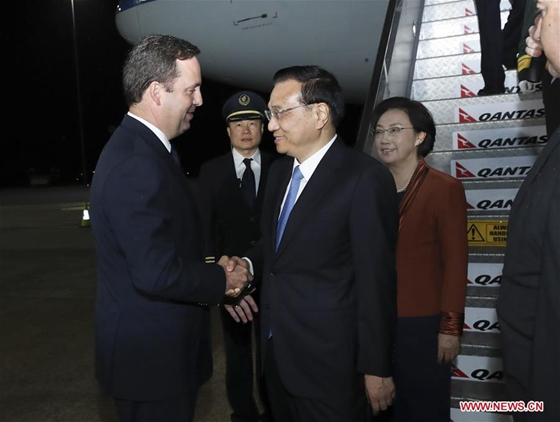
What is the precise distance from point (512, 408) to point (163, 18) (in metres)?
7.83

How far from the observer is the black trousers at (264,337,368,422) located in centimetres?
176

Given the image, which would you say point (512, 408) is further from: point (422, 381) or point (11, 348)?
point (11, 348)

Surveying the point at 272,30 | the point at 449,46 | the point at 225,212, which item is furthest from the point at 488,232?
the point at 272,30

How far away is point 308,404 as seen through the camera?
1.79 metres

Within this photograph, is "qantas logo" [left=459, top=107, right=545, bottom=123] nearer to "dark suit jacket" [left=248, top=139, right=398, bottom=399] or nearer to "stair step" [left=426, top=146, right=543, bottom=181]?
"stair step" [left=426, top=146, right=543, bottom=181]

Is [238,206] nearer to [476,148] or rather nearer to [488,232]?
[488,232]

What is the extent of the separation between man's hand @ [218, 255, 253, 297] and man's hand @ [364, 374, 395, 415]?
587mm

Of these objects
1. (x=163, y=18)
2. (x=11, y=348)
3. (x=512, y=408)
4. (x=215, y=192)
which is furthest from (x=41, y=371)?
(x=163, y=18)

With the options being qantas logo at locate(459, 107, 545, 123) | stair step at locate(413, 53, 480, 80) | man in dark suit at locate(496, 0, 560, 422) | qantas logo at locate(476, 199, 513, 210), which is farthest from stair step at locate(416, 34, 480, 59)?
man in dark suit at locate(496, 0, 560, 422)

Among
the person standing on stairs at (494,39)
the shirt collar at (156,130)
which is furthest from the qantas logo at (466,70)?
the shirt collar at (156,130)

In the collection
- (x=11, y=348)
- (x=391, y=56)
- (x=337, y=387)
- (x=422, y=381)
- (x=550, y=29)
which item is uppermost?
(x=391, y=56)

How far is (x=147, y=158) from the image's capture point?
5.53 feet

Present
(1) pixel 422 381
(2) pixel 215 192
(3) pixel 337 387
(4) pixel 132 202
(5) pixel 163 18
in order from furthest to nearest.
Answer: (5) pixel 163 18
(2) pixel 215 192
(1) pixel 422 381
(3) pixel 337 387
(4) pixel 132 202

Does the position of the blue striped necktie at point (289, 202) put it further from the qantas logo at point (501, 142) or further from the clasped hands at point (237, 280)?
the qantas logo at point (501, 142)
